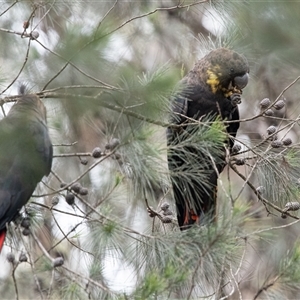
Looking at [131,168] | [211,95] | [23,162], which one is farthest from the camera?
[211,95]

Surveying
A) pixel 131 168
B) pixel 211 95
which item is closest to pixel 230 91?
pixel 211 95

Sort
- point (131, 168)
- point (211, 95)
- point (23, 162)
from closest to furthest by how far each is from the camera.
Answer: point (131, 168), point (23, 162), point (211, 95)

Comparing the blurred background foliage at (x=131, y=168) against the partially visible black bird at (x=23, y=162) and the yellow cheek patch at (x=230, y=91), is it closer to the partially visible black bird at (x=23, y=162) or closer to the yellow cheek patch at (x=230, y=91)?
the partially visible black bird at (x=23, y=162)

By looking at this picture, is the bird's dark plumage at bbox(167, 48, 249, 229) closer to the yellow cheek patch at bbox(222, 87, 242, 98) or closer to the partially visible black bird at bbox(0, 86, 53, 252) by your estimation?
the yellow cheek patch at bbox(222, 87, 242, 98)

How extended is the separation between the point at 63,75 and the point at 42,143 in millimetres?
256

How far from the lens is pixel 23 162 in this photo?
260cm

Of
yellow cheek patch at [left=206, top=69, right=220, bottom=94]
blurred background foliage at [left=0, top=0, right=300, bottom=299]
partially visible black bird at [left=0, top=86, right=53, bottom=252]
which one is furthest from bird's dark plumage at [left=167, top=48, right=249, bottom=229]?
partially visible black bird at [left=0, top=86, right=53, bottom=252]

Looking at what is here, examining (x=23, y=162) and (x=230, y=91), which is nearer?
(x=23, y=162)

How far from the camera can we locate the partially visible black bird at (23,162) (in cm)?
249

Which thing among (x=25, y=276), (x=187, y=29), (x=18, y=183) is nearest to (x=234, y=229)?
(x=18, y=183)

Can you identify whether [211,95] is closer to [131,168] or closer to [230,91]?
[230,91]

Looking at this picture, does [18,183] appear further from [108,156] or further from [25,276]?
[25,276]

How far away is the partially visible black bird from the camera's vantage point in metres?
2.49

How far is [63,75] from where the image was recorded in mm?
2492
